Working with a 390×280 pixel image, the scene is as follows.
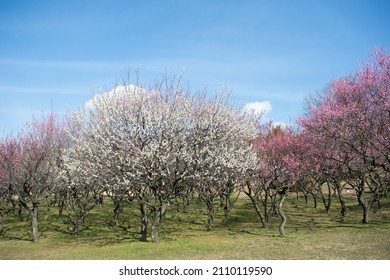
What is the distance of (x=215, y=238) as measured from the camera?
18484 mm

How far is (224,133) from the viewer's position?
60.4ft

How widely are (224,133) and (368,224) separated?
37.7 feet

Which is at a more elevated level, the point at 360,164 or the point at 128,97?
the point at 128,97

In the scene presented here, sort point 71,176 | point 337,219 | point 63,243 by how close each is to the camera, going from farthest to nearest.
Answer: point 337,219
point 71,176
point 63,243

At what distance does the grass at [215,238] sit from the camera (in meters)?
14.7

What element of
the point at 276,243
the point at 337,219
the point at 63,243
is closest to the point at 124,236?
the point at 63,243

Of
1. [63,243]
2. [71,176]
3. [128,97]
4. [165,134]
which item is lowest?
[63,243]

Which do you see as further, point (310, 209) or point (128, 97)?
point (310, 209)

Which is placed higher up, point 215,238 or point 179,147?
point 179,147

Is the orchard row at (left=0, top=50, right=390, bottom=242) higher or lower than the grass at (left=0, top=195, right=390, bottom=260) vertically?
higher

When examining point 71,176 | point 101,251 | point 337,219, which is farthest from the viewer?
point 337,219

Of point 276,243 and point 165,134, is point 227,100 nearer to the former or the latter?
point 165,134

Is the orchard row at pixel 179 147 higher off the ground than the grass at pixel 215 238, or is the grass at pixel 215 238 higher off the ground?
the orchard row at pixel 179 147

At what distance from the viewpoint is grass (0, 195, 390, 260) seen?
14.7m
